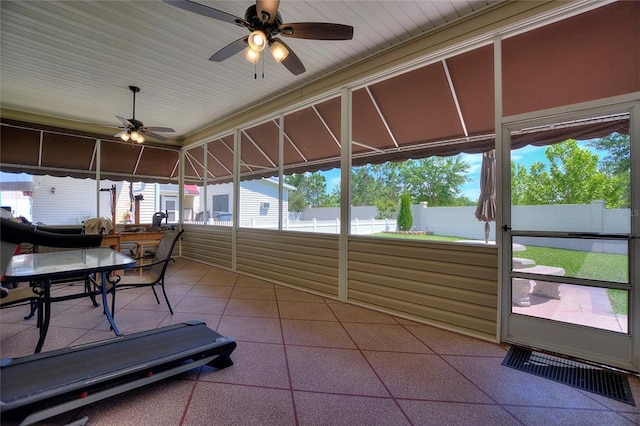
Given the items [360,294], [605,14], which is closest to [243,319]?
[360,294]

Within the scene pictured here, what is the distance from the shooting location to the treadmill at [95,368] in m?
1.52

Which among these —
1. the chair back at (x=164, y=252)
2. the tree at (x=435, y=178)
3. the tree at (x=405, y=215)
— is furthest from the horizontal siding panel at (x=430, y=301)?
the chair back at (x=164, y=252)

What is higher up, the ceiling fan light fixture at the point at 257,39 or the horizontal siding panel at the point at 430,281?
the ceiling fan light fixture at the point at 257,39

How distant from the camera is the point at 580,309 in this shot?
8.01ft

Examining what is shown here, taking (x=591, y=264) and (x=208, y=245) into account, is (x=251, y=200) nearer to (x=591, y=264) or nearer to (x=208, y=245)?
(x=208, y=245)

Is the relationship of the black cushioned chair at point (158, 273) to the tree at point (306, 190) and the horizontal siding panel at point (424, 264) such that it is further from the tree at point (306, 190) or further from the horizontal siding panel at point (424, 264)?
the horizontal siding panel at point (424, 264)

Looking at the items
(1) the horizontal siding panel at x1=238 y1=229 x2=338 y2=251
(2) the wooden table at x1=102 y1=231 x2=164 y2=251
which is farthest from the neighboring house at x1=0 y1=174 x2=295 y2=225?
(2) the wooden table at x1=102 y1=231 x2=164 y2=251

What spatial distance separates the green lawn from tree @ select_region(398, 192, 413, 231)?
135cm

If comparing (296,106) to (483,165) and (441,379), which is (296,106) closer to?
(483,165)

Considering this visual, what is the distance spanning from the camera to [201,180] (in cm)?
739

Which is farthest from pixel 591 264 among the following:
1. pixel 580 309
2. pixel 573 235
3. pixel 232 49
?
pixel 232 49

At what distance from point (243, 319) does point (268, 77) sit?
3.40 m

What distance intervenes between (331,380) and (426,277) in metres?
1.61

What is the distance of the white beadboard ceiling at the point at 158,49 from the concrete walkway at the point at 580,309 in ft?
9.06
